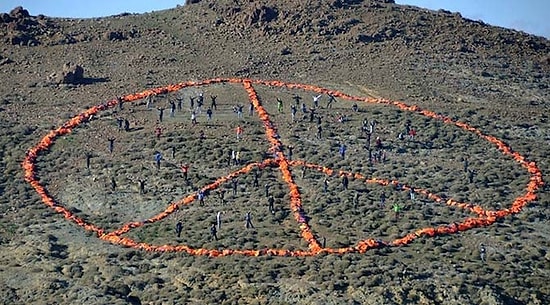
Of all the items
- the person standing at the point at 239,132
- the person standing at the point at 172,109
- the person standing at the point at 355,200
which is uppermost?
the person standing at the point at 172,109

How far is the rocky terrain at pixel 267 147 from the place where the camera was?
2274 inches

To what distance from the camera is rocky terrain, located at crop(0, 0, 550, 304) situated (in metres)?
57.8

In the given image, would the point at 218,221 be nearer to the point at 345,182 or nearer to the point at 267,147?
the point at 345,182

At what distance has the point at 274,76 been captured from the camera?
92.9 meters

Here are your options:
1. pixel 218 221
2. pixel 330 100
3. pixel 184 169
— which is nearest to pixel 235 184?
pixel 184 169

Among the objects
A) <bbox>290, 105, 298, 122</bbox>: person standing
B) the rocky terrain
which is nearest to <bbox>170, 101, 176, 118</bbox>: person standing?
the rocky terrain

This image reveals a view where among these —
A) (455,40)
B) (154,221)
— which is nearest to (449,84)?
(455,40)

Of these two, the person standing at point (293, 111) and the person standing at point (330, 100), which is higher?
the person standing at point (330, 100)

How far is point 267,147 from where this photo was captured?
75.7 meters

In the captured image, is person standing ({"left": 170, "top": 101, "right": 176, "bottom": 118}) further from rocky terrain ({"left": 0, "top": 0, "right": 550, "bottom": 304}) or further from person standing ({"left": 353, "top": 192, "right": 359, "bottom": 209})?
person standing ({"left": 353, "top": 192, "right": 359, "bottom": 209})

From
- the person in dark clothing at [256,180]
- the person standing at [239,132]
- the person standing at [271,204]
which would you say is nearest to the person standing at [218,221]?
the person standing at [271,204]

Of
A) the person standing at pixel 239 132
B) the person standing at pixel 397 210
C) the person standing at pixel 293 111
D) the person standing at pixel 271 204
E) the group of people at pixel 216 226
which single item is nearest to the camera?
the group of people at pixel 216 226

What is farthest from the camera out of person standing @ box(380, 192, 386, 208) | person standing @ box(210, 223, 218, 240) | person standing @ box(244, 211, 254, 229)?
person standing @ box(380, 192, 386, 208)

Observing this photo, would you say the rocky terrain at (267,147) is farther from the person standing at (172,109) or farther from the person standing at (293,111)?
the person standing at (293,111)
